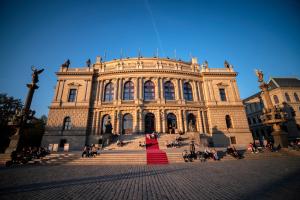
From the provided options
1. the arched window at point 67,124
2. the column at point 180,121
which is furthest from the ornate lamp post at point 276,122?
the arched window at point 67,124

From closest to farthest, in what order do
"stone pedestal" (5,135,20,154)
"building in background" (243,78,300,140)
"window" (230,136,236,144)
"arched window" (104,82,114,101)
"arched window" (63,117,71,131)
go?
1. "stone pedestal" (5,135,20,154)
2. "arched window" (63,117,71,131)
3. "window" (230,136,236,144)
4. "arched window" (104,82,114,101)
5. "building in background" (243,78,300,140)

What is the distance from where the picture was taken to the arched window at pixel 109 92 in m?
28.4

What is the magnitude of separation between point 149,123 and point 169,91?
8000 mm

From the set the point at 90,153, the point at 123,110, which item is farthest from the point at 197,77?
the point at 90,153

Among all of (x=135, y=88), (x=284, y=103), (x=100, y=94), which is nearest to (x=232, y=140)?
(x=135, y=88)

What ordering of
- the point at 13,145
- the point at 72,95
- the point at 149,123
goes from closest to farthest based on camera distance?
1. the point at 13,145
2. the point at 149,123
3. the point at 72,95

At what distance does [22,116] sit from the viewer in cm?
1527

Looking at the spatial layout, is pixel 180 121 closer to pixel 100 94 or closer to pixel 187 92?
pixel 187 92

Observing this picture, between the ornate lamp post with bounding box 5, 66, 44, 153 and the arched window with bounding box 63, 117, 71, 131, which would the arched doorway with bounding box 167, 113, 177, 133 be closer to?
the arched window with bounding box 63, 117, 71, 131

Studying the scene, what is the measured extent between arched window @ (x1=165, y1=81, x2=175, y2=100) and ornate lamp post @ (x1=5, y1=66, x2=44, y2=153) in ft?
68.4

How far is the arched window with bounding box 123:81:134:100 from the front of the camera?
2806 centimetres

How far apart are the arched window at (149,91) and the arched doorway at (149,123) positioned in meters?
3.54

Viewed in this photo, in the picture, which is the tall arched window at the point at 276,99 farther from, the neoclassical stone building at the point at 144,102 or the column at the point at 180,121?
the column at the point at 180,121

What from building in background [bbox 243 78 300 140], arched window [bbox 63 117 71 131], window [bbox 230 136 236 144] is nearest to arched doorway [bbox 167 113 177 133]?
window [bbox 230 136 236 144]
